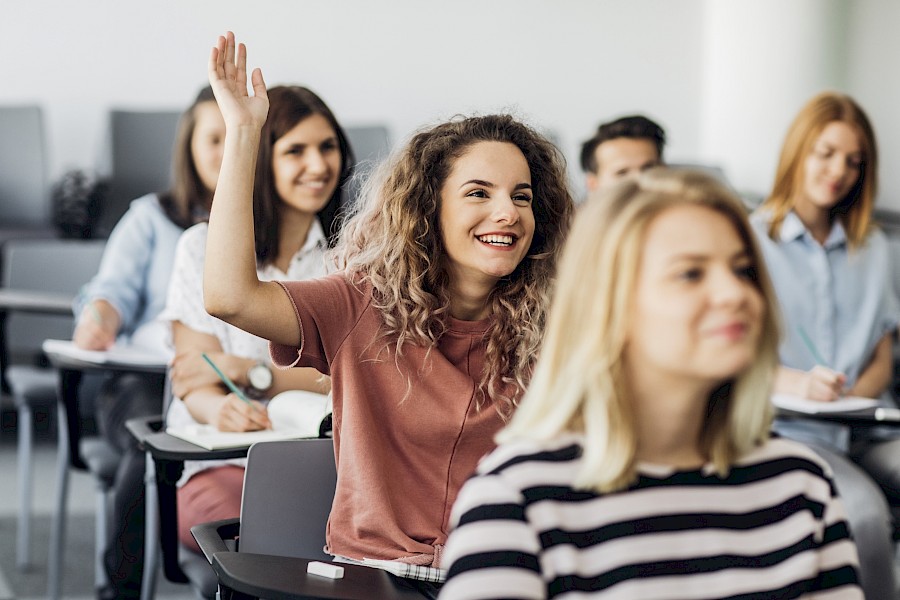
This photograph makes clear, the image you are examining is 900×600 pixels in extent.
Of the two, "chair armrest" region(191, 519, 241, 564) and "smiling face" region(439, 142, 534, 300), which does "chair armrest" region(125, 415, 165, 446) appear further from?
"smiling face" region(439, 142, 534, 300)

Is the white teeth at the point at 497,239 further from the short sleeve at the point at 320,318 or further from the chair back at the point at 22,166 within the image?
the chair back at the point at 22,166

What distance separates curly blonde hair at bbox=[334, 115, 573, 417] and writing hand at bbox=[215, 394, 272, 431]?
40 cm

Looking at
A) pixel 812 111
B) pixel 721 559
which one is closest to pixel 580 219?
pixel 721 559

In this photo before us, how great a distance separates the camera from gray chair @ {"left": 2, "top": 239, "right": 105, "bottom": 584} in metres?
3.31

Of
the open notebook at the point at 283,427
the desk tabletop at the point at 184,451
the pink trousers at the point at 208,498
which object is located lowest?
the pink trousers at the point at 208,498

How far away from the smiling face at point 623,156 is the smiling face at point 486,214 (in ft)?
5.33

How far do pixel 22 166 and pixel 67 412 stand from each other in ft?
8.72

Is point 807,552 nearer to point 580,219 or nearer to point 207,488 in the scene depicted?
point 580,219

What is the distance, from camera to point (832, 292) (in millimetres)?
2936

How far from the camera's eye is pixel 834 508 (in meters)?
1.17

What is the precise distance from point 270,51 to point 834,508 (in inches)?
194

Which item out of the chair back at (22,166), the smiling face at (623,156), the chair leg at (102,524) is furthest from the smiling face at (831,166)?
the chair back at (22,166)

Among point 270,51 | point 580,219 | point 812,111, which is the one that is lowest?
point 580,219

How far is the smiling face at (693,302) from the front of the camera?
3.41 ft
